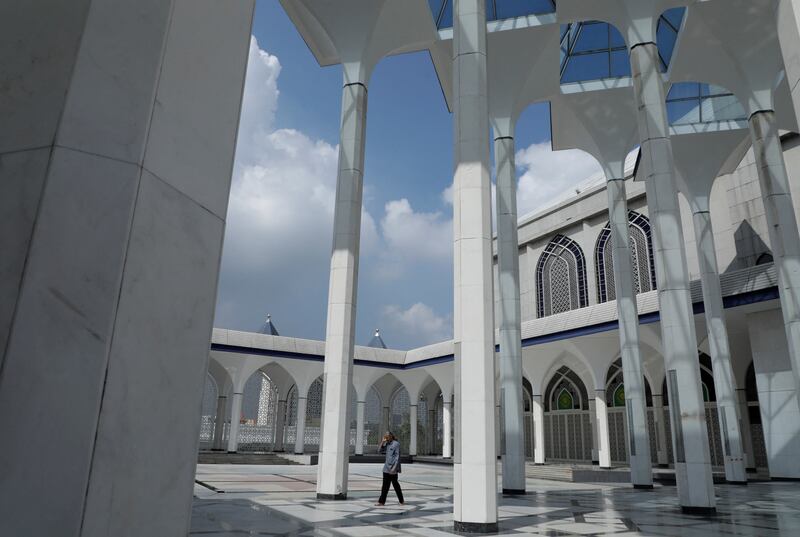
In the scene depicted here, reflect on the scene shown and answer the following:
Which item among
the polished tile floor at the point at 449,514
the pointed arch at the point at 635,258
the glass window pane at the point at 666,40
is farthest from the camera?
the pointed arch at the point at 635,258

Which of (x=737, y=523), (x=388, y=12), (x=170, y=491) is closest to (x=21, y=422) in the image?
(x=170, y=491)

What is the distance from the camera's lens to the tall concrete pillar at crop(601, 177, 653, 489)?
13.5 metres

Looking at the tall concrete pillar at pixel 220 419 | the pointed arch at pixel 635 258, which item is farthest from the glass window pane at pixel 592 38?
the tall concrete pillar at pixel 220 419

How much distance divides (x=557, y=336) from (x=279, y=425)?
15.2m

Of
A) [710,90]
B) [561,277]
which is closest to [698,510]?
[710,90]

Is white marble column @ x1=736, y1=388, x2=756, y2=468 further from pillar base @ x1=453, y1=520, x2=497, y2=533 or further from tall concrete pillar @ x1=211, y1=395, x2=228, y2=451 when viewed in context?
tall concrete pillar @ x1=211, y1=395, x2=228, y2=451

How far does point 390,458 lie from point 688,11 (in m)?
12.5

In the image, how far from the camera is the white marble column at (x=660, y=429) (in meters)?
21.4

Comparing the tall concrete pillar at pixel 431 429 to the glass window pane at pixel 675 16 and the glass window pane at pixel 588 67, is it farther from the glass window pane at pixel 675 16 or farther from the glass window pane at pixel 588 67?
the glass window pane at pixel 675 16

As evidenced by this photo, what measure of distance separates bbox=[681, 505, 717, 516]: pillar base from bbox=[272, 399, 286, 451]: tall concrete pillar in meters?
22.5

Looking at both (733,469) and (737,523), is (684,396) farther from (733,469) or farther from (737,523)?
(733,469)

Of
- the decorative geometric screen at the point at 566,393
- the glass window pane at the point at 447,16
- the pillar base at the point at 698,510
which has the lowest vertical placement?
the pillar base at the point at 698,510

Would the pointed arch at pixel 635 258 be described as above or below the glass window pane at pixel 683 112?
below

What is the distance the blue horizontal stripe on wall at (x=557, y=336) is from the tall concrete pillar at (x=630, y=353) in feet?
4.08
